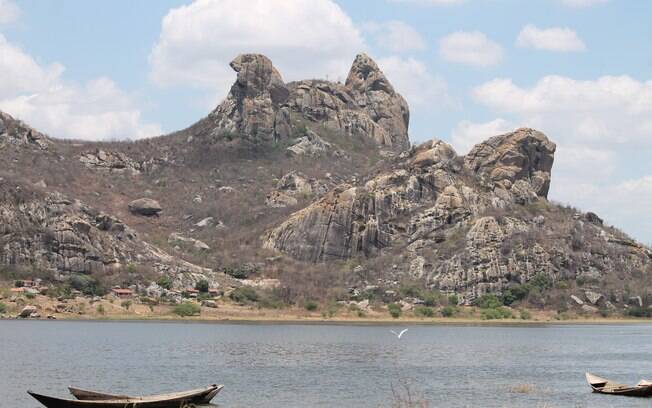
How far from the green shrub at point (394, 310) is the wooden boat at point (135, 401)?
139 meters

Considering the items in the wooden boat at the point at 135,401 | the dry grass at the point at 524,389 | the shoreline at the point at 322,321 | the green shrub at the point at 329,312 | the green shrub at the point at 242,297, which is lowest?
the dry grass at the point at 524,389

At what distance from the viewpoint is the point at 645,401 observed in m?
63.4

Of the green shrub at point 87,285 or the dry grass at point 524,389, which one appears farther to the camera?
the green shrub at point 87,285

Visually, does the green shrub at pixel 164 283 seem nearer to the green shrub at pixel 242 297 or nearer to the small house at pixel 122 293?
the small house at pixel 122 293

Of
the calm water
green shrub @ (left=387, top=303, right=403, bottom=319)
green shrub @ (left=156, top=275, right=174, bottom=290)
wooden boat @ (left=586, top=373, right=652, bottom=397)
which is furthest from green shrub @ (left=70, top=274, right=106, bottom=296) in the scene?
wooden boat @ (left=586, top=373, right=652, bottom=397)

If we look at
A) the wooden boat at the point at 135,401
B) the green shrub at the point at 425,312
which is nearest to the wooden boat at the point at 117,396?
the wooden boat at the point at 135,401

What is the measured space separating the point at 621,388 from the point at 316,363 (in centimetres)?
3320

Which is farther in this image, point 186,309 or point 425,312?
point 425,312

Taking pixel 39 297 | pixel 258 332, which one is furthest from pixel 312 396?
pixel 39 297

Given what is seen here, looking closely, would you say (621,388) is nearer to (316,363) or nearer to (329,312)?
(316,363)

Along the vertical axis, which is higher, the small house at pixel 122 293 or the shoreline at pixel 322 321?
the small house at pixel 122 293

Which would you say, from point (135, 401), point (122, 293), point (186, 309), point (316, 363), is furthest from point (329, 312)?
point (135, 401)

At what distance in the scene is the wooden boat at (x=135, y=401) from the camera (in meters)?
51.7

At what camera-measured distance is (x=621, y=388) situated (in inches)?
2643
